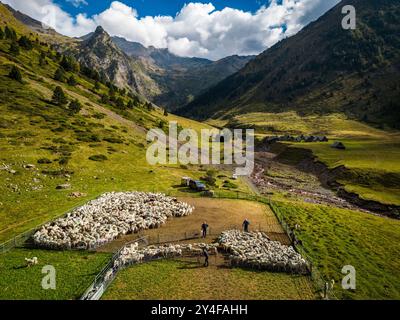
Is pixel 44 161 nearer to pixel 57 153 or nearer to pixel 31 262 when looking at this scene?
pixel 57 153

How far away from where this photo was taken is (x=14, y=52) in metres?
167

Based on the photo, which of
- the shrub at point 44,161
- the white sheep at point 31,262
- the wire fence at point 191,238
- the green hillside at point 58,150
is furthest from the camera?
the shrub at point 44,161

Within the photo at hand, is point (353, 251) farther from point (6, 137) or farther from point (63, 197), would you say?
point (6, 137)

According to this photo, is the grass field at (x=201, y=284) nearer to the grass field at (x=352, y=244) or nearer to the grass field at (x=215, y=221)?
the grass field at (x=352, y=244)

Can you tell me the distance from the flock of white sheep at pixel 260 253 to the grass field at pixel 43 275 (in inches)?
624

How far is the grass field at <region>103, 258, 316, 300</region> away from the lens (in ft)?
103

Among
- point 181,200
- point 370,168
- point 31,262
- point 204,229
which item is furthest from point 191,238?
point 370,168

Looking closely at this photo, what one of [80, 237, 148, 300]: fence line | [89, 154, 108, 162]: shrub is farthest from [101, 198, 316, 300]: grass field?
[89, 154, 108, 162]: shrub

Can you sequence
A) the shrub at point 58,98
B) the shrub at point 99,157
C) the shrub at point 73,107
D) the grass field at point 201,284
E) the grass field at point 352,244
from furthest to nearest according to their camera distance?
the shrub at point 58,98 → the shrub at point 73,107 → the shrub at point 99,157 → the grass field at point 352,244 → the grass field at point 201,284

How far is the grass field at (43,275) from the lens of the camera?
30.3m

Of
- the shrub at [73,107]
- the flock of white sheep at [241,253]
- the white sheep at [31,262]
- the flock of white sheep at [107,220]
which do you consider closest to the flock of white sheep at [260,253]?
the flock of white sheep at [241,253]

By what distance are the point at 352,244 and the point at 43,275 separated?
43.9 meters

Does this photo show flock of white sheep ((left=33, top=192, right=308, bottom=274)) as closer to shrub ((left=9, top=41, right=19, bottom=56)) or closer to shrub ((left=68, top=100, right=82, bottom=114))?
shrub ((left=68, top=100, right=82, bottom=114))

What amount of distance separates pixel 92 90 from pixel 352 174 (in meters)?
140
